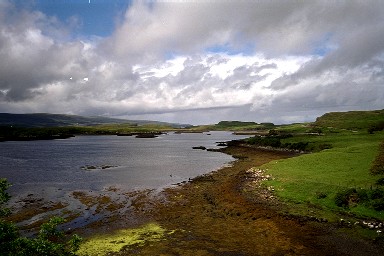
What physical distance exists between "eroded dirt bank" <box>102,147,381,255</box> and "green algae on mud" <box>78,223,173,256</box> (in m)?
0.94

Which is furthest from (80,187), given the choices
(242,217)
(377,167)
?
(377,167)

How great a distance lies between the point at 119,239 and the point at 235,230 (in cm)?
1252

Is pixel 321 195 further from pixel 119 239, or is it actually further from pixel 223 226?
pixel 119 239

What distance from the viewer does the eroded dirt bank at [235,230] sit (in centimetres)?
2692

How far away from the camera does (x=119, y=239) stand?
99.5 feet

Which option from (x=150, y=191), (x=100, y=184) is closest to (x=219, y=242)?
(x=150, y=191)

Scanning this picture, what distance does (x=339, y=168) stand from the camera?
52406 millimetres

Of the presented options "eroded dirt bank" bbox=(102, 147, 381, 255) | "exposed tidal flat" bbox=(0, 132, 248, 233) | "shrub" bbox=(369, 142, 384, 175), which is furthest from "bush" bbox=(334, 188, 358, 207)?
"exposed tidal flat" bbox=(0, 132, 248, 233)

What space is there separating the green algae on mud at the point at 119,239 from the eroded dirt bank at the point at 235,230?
0.94 meters

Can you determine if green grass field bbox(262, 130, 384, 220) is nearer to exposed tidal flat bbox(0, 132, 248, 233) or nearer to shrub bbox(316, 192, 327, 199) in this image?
shrub bbox(316, 192, 327, 199)

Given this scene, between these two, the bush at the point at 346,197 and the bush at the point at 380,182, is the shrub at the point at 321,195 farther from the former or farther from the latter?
the bush at the point at 380,182

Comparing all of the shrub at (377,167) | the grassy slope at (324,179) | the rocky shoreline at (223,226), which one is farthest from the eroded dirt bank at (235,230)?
the shrub at (377,167)

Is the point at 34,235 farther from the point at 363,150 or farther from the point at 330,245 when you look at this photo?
the point at 363,150

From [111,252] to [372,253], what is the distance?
23.2m
